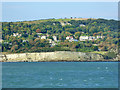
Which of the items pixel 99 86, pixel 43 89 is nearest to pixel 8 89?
pixel 43 89

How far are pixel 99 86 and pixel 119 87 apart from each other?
4.13 meters

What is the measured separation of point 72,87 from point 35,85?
8071mm

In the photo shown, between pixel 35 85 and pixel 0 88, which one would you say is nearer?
pixel 0 88

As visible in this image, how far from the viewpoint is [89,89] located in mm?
70125

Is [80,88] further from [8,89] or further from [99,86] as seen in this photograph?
[8,89]

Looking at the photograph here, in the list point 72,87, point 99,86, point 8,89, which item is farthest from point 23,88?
point 99,86

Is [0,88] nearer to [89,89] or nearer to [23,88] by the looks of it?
[23,88]

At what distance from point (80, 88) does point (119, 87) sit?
7.58 metres

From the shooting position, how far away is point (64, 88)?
72250 millimetres

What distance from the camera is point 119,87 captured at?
73.3 m

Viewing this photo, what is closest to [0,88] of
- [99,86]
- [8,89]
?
[8,89]

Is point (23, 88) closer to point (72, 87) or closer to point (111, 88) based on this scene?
point (72, 87)

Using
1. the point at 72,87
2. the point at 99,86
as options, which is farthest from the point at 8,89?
the point at 99,86

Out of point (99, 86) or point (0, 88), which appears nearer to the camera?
point (0, 88)
